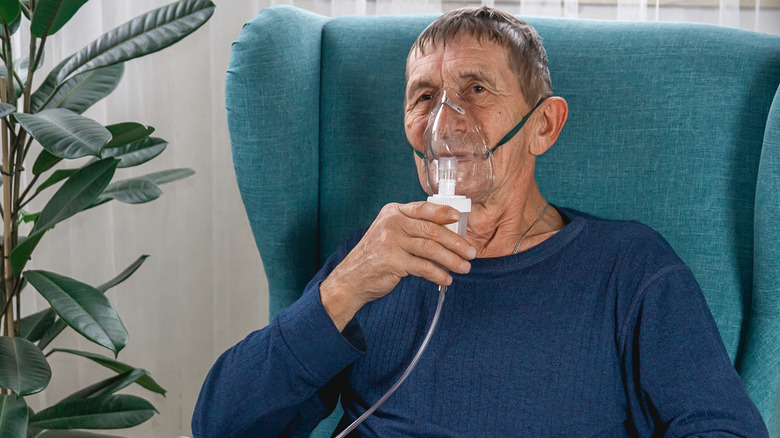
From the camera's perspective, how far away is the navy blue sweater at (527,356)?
1000mm

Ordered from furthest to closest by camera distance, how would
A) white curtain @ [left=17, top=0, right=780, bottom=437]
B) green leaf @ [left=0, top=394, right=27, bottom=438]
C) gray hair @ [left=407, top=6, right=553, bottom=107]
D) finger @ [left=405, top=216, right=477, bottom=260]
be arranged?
white curtain @ [left=17, top=0, right=780, bottom=437] → green leaf @ [left=0, top=394, right=27, bottom=438] → gray hair @ [left=407, top=6, right=553, bottom=107] → finger @ [left=405, top=216, right=477, bottom=260]

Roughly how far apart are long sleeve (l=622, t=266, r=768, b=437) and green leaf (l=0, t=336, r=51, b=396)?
3.35 feet

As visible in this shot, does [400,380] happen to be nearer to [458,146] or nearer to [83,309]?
[458,146]

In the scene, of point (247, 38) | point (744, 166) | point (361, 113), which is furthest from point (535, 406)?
point (247, 38)

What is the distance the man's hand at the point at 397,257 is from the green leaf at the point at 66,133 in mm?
495

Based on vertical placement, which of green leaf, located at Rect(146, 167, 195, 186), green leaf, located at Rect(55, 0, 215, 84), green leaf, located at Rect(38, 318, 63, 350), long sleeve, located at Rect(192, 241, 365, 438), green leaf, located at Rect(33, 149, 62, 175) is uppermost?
green leaf, located at Rect(55, 0, 215, 84)

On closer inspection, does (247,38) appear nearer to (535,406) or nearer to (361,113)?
(361,113)

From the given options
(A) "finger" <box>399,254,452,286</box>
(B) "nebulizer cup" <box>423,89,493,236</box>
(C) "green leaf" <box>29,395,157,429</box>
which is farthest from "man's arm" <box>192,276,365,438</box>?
(C) "green leaf" <box>29,395,157,429</box>

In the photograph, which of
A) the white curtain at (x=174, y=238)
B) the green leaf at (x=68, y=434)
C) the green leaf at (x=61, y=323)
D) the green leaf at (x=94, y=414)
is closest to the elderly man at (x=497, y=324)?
the green leaf at (x=94, y=414)

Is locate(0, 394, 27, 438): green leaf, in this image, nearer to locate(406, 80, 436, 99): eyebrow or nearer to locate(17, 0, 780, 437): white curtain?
locate(17, 0, 780, 437): white curtain

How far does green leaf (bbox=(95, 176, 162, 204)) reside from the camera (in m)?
1.58

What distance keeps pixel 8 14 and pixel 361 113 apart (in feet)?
2.20

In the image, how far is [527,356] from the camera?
105 centimetres

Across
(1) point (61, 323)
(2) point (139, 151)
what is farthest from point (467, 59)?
(1) point (61, 323)
